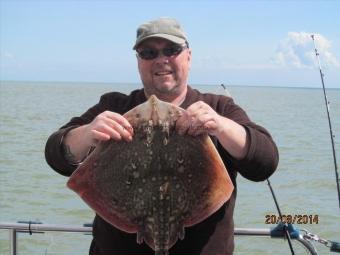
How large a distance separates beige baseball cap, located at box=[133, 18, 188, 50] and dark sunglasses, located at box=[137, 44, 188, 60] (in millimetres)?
45

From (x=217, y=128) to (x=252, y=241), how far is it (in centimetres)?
696

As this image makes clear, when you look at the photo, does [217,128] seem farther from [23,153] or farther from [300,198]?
[23,153]

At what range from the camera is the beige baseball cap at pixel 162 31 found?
288 cm

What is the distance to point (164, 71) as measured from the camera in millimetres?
2945

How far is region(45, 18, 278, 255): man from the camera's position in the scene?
105 inches

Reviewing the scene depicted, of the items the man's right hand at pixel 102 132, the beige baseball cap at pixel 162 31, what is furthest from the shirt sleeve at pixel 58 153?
the beige baseball cap at pixel 162 31

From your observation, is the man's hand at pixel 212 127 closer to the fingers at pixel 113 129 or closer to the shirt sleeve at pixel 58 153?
the fingers at pixel 113 129

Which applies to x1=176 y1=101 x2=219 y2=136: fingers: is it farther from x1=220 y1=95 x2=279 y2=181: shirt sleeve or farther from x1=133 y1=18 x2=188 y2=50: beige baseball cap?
x1=133 y1=18 x2=188 y2=50: beige baseball cap

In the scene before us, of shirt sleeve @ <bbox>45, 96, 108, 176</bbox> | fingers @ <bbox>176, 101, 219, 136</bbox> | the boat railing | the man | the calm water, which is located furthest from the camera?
the calm water

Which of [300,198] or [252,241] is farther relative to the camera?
[300,198]

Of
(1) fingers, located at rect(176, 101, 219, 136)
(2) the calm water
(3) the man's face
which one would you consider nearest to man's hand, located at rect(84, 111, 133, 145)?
(1) fingers, located at rect(176, 101, 219, 136)

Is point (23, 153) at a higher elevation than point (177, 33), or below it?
below

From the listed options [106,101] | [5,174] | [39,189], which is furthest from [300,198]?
[106,101]

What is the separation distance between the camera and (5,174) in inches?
550
